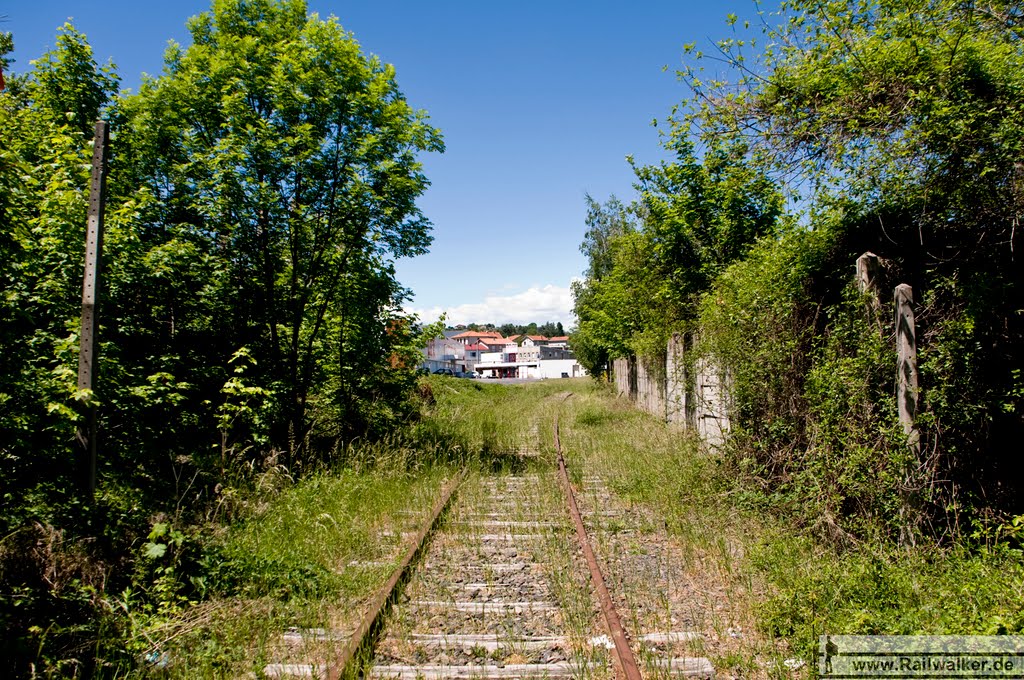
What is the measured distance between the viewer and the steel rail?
3570 mm

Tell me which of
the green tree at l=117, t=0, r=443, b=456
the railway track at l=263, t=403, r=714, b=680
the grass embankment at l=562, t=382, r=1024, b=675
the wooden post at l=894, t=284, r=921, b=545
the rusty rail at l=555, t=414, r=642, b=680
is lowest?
the railway track at l=263, t=403, r=714, b=680

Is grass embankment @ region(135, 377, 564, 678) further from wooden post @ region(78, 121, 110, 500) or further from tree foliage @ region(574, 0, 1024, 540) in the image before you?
tree foliage @ region(574, 0, 1024, 540)

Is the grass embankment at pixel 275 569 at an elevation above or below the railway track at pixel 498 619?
above

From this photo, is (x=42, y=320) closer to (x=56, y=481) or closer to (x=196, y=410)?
(x=56, y=481)

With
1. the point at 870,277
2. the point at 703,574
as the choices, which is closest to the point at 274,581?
the point at 703,574

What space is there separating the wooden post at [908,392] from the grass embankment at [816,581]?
31 cm

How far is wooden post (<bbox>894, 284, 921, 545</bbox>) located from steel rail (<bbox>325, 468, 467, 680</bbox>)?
13.9 ft

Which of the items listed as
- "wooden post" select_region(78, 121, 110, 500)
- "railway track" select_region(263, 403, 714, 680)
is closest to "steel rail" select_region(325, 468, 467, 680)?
"railway track" select_region(263, 403, 714, 680)

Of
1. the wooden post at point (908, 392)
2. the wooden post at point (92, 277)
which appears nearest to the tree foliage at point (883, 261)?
the wooden post at point (908, 392)

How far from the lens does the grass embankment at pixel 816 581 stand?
3.63m

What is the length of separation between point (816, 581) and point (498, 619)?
240cm

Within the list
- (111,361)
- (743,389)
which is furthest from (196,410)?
(743,389)

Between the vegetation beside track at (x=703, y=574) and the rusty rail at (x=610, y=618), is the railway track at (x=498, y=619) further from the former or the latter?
the vegetation beside track at (x=703, y=574)

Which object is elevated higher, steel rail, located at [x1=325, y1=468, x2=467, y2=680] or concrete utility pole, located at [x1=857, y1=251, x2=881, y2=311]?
concrete utility pole, located at [x1=857, y1=251, x2=881, y2=311]
